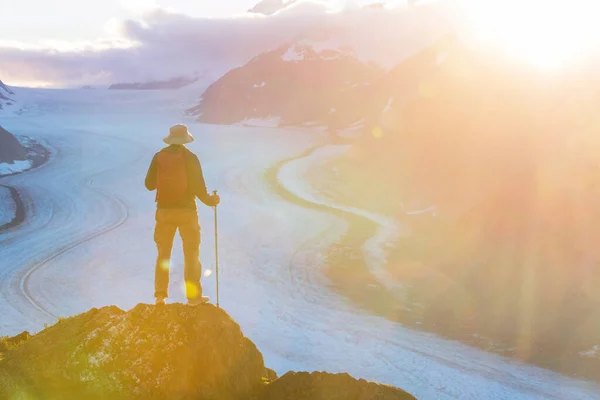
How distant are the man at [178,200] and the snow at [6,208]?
620 inches

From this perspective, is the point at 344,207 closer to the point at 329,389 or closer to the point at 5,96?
the point at 329,389

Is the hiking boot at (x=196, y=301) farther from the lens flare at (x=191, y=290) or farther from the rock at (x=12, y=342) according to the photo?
the rock at (x=12, y=342)

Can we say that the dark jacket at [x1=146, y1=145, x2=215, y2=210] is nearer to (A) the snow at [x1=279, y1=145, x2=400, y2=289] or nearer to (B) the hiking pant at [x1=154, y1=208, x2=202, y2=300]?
(B) the hiking pant at [x1=154, y1=208, x2=202, y2=300]

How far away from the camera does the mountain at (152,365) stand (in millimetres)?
4375

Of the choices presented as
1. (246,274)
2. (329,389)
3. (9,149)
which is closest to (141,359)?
(329,389)

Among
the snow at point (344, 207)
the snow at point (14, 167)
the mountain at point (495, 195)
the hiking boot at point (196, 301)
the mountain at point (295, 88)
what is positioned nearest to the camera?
the hiking boot at point (196, 301)

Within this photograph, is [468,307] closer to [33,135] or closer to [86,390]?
[86,390]

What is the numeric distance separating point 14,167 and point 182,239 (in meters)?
26.2

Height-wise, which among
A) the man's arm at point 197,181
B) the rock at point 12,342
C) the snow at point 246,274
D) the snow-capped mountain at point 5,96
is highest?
the snow-capped mountain at point 5,96

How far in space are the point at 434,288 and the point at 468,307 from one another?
51.3 inches

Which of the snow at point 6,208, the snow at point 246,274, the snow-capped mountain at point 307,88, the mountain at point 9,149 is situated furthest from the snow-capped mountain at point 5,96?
the snow at point 6,208

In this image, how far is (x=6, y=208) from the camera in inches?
781

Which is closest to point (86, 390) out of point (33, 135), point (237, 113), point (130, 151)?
point (130, 151)

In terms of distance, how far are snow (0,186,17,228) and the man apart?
15.7 metres
